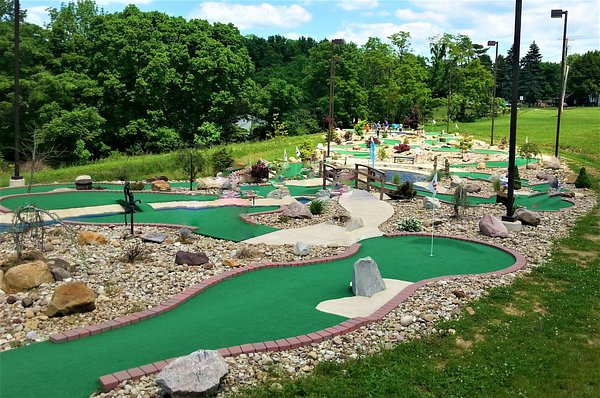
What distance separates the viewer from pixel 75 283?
698 centimetres

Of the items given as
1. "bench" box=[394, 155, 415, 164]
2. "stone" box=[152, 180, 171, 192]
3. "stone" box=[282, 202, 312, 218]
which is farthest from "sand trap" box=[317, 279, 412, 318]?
"bench" box=[394, 155, 415, 164]

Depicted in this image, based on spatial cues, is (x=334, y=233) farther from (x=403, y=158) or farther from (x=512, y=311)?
(x=403, y=158)

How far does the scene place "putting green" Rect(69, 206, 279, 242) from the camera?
11789 mm

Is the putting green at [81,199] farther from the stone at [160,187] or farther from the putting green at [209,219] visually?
the putting green at [209,219]

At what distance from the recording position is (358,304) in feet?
24.1

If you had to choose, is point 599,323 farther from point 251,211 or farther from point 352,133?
point 352,133

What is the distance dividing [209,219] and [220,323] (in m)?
7.03

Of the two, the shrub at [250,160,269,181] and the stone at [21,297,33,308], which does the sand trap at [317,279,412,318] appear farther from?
the shrub at [250,160,269,181]

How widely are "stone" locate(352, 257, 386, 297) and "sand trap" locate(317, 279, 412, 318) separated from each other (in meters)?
0.09

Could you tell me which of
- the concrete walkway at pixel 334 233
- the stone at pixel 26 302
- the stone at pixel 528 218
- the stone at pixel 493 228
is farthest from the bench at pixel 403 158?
the stone at pixel 26 302

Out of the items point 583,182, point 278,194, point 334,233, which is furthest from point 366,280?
point 583,182

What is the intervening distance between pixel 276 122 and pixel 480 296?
34.0m

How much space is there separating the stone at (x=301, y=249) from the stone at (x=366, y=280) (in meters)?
2.13

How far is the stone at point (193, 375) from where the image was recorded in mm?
4672
